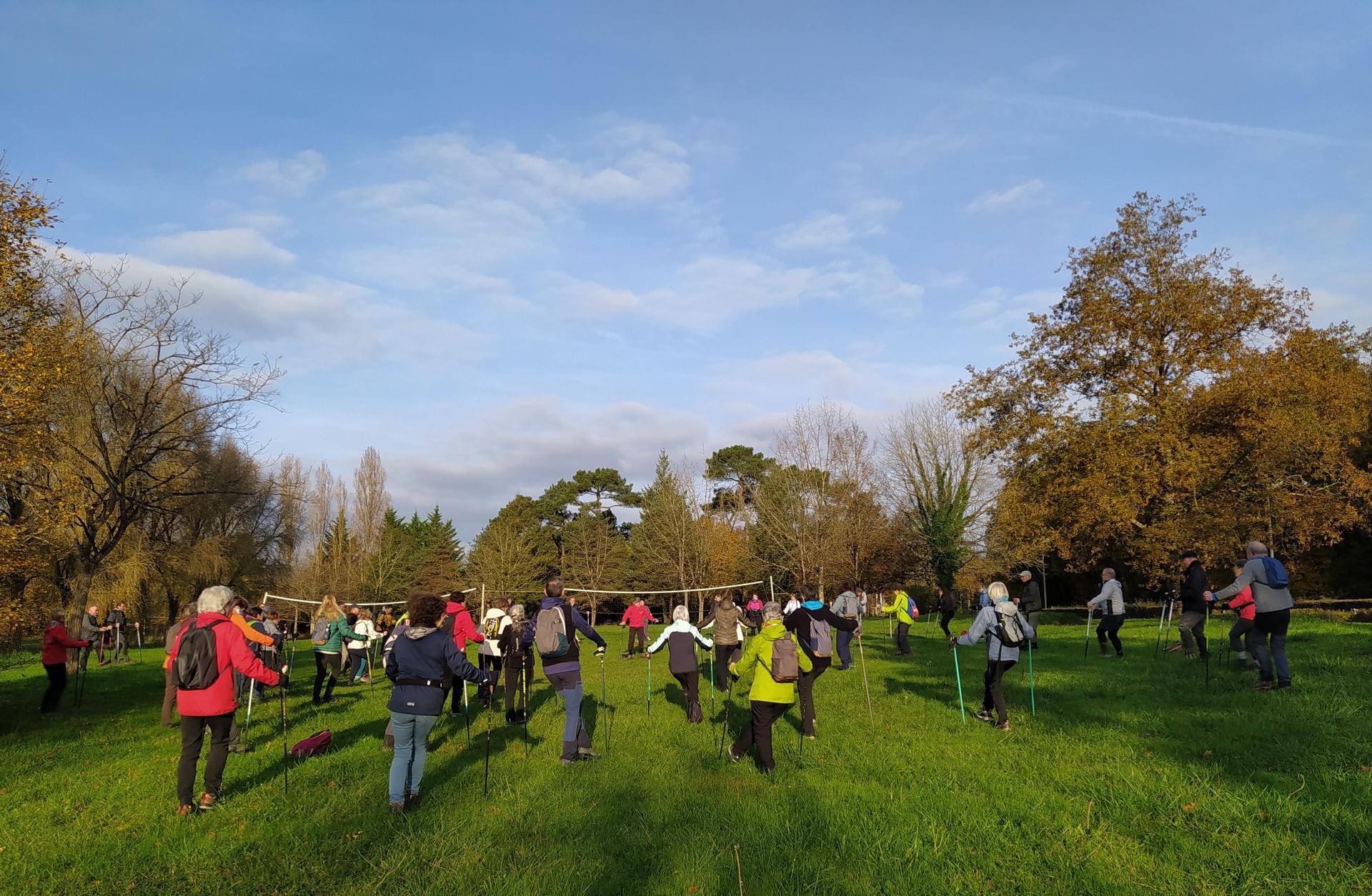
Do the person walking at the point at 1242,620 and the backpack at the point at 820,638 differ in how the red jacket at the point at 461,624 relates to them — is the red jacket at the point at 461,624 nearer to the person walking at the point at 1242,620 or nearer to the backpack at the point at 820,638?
the backpack at the point at 820,638

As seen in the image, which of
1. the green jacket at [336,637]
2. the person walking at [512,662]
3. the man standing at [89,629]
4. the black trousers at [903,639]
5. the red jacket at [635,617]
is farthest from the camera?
the red jacket at [635,617]

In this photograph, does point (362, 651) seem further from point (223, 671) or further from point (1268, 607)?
point (1268, 607)

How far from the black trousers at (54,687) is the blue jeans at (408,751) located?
36.1 ft

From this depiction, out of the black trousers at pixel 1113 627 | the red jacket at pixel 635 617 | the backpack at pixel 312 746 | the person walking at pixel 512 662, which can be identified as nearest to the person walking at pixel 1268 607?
the black trousers at pixel 1113 627

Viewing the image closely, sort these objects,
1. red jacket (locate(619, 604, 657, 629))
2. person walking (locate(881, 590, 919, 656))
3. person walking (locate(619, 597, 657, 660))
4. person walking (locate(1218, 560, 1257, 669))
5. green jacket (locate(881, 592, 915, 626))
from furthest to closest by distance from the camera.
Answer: red jacket (locate(619, 604, 657, 629))
person walking (locate(619, 597, 657, 660))
green jacket (locate(881, 592, 915, 626))
person walking (locate(881, 590, 919, 656))
person walking (locate(1218, 560, 1257, 669))

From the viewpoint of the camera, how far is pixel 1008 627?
10.2m

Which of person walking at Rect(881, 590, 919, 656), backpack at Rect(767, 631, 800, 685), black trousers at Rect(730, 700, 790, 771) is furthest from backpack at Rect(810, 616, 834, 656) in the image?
person walking at Rect(881, 590, 919, 656)

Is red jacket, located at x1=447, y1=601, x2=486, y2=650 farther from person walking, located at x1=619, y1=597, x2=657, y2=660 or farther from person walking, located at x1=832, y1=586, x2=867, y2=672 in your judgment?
person walking, located at x1=619, y1=597, x2=657, y2=660

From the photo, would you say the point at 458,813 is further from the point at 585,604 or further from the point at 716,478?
the point at 716,478

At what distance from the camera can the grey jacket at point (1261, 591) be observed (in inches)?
429

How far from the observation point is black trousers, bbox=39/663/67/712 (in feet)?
46.7

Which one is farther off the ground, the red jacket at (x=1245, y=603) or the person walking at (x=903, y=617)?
the red jacket at (x=1245, y=603)

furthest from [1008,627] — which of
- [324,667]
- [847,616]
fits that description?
[324,667]

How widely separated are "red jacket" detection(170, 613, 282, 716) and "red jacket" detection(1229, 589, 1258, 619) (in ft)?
43.0
